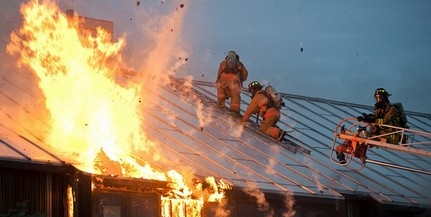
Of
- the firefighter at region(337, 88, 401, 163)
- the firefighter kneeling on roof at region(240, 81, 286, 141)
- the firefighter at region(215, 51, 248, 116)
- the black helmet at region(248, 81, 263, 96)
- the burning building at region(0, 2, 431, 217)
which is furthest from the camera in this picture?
the black helmet at region(248, 81, 263, 96)

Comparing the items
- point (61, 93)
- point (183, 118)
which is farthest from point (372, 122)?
point (61, 93)

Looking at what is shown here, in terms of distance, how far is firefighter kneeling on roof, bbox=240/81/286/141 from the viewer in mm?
26641

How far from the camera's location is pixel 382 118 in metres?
23.9

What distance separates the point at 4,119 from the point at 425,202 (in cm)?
1144

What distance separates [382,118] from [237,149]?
360 centimetres

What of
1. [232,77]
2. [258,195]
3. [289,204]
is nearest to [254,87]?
[232,77]

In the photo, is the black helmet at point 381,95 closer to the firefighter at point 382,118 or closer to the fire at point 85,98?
the firefighter at point 382,118

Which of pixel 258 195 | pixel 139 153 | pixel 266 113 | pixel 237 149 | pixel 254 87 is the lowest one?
pixel 258 195

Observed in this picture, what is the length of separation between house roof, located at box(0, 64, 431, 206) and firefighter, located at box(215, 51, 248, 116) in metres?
0.49

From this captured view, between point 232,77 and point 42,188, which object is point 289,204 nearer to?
point 232,77

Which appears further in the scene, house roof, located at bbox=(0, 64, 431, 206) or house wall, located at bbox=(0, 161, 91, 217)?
house roof, located at bbox=(0, 64, 431, 206)

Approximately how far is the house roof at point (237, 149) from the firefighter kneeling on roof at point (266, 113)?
0.30 meters

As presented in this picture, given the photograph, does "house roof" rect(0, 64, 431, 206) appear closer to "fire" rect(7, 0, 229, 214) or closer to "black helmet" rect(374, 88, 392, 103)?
"fire" rect(7, 0, 229, 214)

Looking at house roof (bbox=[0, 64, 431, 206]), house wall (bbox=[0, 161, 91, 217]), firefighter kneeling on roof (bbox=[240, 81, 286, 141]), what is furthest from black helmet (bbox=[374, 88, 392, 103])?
house wall (bbox=[0, 161, 91, 217])
